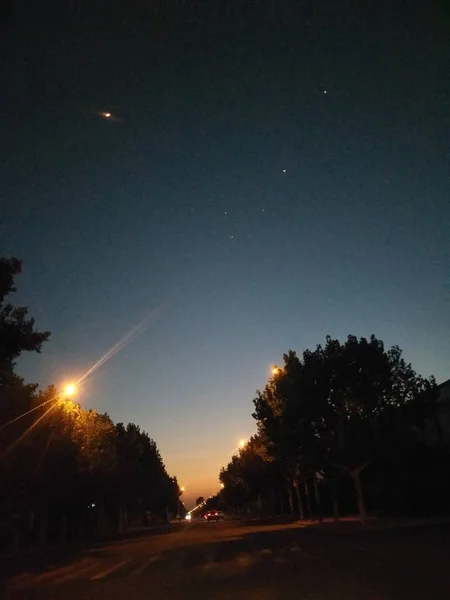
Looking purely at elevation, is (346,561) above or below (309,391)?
below

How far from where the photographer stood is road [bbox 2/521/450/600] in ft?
41.7

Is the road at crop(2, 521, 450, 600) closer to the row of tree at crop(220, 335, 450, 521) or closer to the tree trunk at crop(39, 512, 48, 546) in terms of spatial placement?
the row of tree at crop(220, 335, 450, 521)

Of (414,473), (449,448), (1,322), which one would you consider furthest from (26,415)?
(449,448)

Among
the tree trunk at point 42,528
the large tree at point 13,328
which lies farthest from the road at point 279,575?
the tree trunk at point 42,528

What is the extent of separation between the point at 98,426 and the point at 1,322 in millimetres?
31569

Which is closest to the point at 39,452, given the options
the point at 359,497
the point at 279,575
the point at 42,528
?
the point at 42,528

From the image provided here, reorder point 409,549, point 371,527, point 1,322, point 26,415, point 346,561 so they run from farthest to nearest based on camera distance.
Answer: point 26,415
point 371,527
point 1,322
point 409,549
point 346,561

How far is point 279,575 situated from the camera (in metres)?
16.0

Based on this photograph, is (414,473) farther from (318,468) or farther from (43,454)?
(43,454)

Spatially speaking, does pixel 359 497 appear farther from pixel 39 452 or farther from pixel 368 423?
pixel 39 452

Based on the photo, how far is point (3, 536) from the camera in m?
39.8

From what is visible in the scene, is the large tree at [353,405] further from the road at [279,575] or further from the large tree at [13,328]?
the large tree at [13,328]

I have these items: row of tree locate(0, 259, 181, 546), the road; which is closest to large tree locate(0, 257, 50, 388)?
row of tree locate(0, 259, 181, 546)

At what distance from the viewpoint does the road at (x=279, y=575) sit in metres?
12.7
